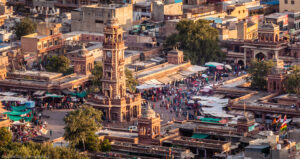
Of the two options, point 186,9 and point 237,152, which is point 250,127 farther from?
point 186,9

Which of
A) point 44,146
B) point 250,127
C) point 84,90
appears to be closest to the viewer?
point 44,146

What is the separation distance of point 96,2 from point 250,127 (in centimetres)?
6435

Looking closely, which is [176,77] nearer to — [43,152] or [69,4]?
[43,152]

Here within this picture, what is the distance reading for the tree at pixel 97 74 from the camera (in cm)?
10244

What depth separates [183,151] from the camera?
7775 centimetres

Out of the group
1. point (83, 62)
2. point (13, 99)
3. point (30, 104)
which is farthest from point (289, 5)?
point (30, 104)

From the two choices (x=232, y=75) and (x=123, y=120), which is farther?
(x=232, y=75)

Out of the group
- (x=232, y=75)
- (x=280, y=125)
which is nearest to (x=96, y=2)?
(x=232, y=75)

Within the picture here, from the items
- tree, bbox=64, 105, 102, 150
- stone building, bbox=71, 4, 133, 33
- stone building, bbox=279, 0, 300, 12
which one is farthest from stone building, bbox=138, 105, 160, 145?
stone building, bbox=279, 0, 300, 12

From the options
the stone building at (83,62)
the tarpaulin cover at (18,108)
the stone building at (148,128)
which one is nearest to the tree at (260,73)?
the stone building at (83,62)

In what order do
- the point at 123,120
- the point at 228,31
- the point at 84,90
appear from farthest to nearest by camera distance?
1. the point at 228,31
2. the point at 84,90
3. the point at 123,120

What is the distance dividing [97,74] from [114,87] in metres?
7.68

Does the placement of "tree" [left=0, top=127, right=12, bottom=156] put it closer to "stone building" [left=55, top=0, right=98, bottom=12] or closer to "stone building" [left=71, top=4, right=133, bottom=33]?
"stone building" [left=71, top=4, right=133, bottom=33]

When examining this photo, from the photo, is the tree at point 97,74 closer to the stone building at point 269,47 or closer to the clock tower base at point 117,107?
the clock tower base at point 117,107
